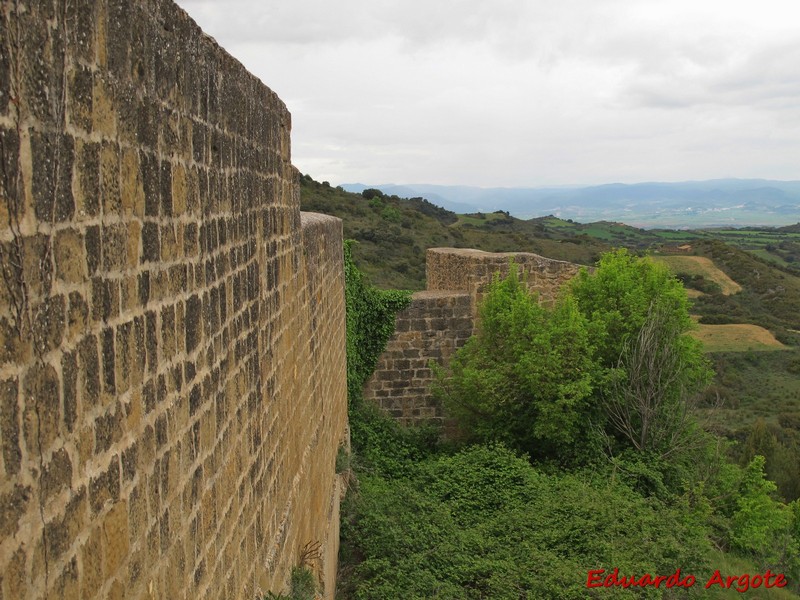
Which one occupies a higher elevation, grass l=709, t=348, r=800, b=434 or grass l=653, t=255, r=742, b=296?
grass l=653, t=255, r=742, b=296

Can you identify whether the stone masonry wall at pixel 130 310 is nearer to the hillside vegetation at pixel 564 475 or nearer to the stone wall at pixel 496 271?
the hillside vegetation at pixel 564 475

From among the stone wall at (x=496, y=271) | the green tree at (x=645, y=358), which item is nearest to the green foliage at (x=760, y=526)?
the green tree at (x=645, y=358)

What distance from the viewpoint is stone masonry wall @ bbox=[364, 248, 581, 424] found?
12.8 meters

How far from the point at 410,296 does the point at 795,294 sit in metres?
36.6

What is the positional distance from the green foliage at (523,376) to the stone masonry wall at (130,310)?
24.2ft

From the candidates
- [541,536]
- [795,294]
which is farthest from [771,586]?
[795,294]

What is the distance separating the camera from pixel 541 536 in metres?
8.37

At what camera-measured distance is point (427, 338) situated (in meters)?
12.9

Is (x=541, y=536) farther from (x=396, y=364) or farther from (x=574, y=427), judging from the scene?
(x=396, y=364)

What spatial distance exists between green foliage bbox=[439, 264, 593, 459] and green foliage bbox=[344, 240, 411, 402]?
1.24 m

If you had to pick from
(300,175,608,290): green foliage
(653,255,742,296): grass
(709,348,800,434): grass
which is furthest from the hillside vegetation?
(653,255,742,296): grass

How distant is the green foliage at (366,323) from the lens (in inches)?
466

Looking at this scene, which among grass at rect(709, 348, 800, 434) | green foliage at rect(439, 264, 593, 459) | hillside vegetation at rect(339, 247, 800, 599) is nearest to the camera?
hillside vegetation at rect(339, 247, 800, 599)

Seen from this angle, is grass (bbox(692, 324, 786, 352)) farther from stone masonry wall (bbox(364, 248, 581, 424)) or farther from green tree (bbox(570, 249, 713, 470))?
stone masonry wall (bbox(364, 248, 581, 424))
